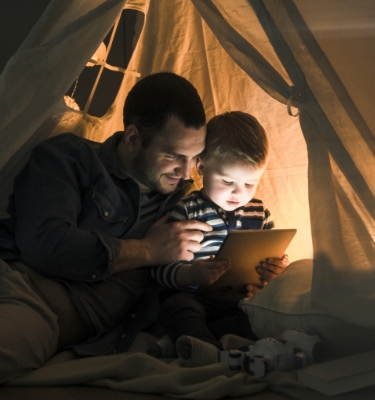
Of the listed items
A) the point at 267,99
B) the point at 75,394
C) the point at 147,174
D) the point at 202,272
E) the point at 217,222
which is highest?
the point at 267,99

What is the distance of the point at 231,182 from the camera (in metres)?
1.81

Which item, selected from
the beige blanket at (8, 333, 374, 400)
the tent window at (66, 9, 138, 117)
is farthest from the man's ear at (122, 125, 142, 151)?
the tent window at (66, 9, 138, 117)

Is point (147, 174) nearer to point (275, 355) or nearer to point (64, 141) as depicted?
point (64, 141)

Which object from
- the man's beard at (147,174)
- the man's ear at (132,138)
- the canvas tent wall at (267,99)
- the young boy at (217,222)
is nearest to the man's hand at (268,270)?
the young boy at (217,222)

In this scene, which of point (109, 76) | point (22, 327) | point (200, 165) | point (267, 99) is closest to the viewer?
point (22, 327)

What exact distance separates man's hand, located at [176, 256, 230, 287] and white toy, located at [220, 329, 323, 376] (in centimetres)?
36

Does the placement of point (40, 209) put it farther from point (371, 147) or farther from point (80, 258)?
point (371, 147)

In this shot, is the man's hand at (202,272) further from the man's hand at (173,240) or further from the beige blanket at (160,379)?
the beige blanket at (160,379)

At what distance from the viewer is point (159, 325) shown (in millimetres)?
1826

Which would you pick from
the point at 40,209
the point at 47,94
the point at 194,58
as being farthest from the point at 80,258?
the point at 194,58

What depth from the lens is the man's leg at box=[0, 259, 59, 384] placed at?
4.39 feet

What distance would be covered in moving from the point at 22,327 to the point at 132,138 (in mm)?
668

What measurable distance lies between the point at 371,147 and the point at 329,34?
260 mm

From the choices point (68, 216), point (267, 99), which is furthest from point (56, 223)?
point (267, 99)
